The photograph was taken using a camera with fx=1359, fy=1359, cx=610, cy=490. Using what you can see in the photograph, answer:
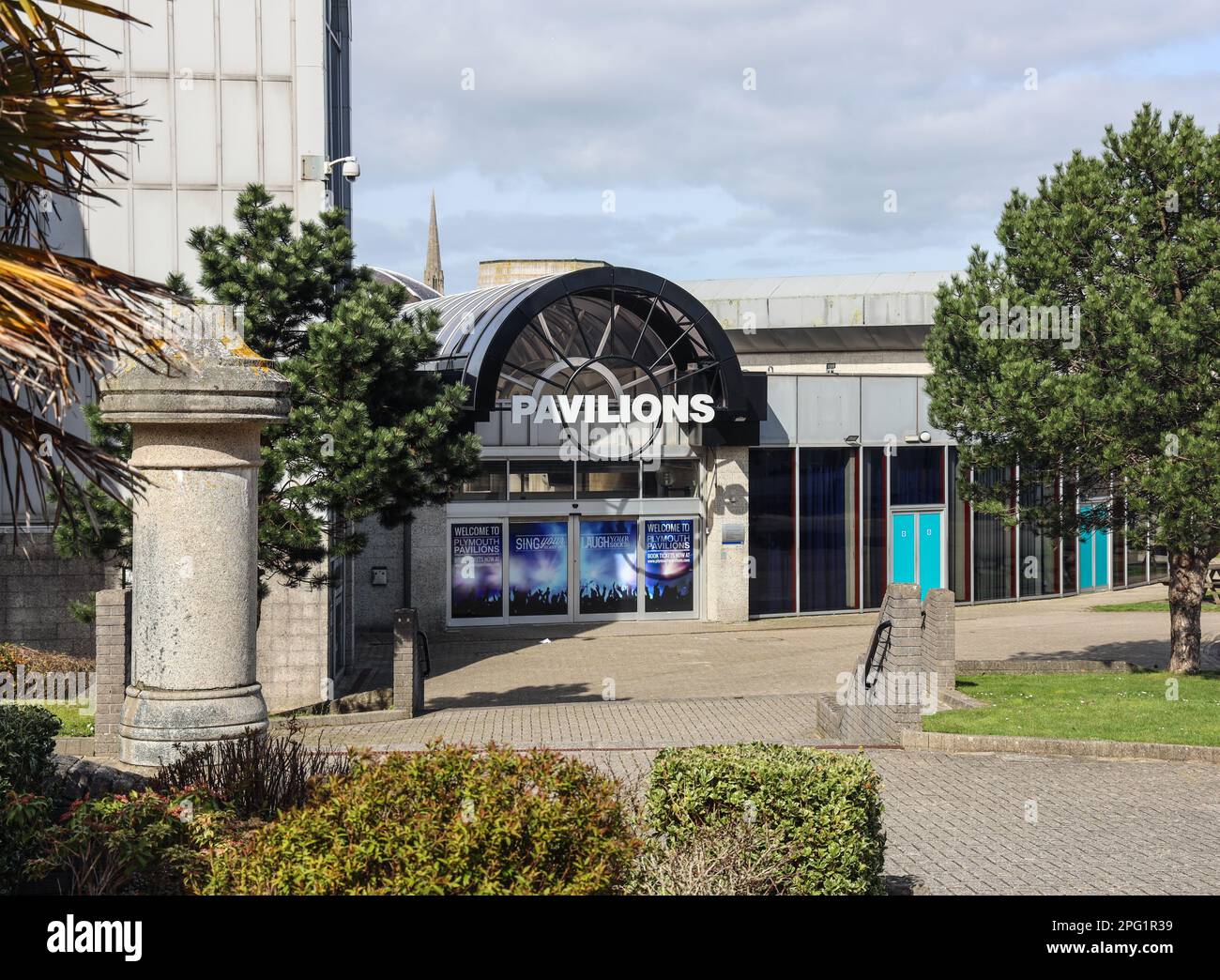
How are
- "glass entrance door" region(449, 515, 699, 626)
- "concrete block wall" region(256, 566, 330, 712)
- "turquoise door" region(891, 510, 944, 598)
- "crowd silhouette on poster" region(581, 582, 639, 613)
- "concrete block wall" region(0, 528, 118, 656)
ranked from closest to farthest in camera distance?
"concrete block wall" region(256, 566, 330, 712)
"concrete block wall" region(0, 528, 118, 656)
"glass entrance door" region(449, 515, 699, 626)
"crowd silhouette on poster" region(581, 582, 639, 613)
"turquoise door" region(891, 510, 944, 598)

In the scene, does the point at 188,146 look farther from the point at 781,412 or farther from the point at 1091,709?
the point at 1091,709

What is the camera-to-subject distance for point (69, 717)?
1524cm

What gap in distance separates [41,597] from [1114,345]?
49.5 ft

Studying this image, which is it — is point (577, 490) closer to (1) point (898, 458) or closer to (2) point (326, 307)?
(1) point (898, 458)

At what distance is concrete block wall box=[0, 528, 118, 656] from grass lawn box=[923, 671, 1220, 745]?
12.2m

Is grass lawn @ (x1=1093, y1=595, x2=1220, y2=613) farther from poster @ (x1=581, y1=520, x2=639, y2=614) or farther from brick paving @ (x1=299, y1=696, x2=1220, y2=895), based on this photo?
brick paving @ (x1=299, y1=696, x2=1220, y2=895)

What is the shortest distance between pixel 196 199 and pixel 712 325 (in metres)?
10.3

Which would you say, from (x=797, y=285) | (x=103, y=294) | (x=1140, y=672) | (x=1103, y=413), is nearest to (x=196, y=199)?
(x=1103, y=413)

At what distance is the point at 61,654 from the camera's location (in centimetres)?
1938

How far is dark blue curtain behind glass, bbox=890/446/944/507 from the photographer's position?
30.5 metres

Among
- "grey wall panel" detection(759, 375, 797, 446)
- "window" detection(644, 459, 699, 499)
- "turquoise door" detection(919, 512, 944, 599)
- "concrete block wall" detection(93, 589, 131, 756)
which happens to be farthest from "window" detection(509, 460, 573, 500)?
"concrete block wall" detection(93, 589, 131, 756)

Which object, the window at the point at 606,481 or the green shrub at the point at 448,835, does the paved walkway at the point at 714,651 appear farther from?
the green shrub at the point at 448,835

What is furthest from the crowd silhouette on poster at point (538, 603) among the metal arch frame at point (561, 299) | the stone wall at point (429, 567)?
the metal arch frame at point (561, 299)

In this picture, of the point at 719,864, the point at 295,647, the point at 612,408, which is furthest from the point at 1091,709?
the point at 612,408
